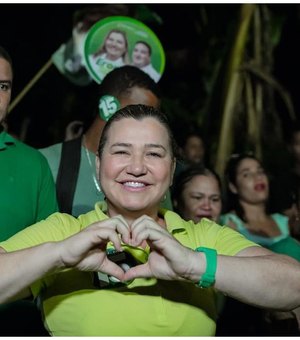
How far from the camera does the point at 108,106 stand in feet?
10.7

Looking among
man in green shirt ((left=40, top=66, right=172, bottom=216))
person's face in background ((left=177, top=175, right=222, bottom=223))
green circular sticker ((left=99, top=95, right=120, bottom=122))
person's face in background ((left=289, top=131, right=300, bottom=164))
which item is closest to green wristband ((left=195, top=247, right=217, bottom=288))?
man in green shirt ((left=40, top=66, right=172, bottom=216))

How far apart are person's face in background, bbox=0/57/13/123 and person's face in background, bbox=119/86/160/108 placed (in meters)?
0.63

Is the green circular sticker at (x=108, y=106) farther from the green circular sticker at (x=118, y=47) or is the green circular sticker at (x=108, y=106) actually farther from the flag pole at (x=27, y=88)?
the flag pole at (x=27, y=88)

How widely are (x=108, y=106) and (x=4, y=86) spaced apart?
1.97 ft

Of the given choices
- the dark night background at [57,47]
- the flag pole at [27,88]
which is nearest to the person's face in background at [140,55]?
the flag pole at [27,88]

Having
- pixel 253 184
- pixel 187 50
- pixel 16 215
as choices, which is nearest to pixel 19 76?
pixel 187 50

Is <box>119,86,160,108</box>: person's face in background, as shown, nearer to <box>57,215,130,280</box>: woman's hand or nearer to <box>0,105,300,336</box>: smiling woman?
<box>0,105,300,336</box>: smiling woman

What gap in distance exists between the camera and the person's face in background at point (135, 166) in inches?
84.6

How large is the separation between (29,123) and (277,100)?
2.78 meters

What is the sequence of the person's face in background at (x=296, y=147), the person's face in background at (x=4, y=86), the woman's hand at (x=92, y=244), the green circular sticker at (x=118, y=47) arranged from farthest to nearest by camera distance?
1. the person's face in background at (x=296, y=147)
2. the green circular sticker at (x=118, y=47)
3. the person's face in background at (x=4, y=86)
4. the woman's hand at (x=92, y=244)

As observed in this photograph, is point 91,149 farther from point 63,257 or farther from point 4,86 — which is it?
point 63,257

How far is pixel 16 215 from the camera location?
8.76 ft

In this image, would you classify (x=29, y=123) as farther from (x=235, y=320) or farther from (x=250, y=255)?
(x=250, y=255)

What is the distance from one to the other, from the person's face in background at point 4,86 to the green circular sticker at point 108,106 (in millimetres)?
553
